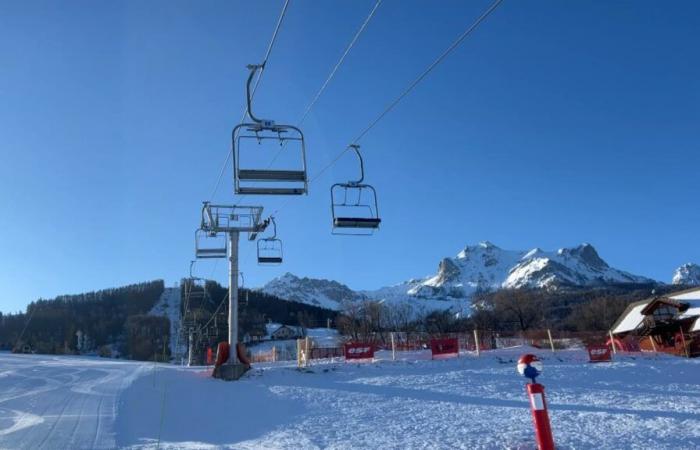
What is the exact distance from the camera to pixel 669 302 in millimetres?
54281

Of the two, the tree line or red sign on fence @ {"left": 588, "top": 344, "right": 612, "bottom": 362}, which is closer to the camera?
red sign on fence @ {"left": 588, "top": 344, "right": 612, "bottom": 362}

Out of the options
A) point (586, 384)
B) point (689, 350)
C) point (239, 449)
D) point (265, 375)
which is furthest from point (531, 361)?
point (689, 350)

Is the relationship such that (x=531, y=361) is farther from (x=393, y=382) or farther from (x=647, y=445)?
(x=393, y=382)

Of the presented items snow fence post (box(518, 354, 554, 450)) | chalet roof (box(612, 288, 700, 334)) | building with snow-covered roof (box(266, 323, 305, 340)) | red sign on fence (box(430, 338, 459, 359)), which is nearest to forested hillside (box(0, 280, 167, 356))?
building with snow-covered roof (box(266, 323, 305, 340))

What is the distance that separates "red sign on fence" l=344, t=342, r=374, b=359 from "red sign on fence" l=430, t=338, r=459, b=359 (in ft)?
9.75

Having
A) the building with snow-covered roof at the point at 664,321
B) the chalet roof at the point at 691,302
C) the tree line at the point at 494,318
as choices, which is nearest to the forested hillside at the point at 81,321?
the tree line at the point at 494,318

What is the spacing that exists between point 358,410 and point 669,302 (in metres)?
49.9

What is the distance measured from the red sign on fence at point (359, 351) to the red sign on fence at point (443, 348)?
297 centimetres

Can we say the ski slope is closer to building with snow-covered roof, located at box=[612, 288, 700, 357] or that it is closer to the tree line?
building with snow-covered roof, located at box=[612, 288, 700, 357]

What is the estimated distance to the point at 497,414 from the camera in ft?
38.6

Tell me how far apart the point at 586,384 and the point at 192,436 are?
12198 millimetres

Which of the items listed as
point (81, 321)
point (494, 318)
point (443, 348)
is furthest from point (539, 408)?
point (81, 321)

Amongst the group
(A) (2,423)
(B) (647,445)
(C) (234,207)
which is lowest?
(B) (647,445)

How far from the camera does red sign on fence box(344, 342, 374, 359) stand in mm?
29047
